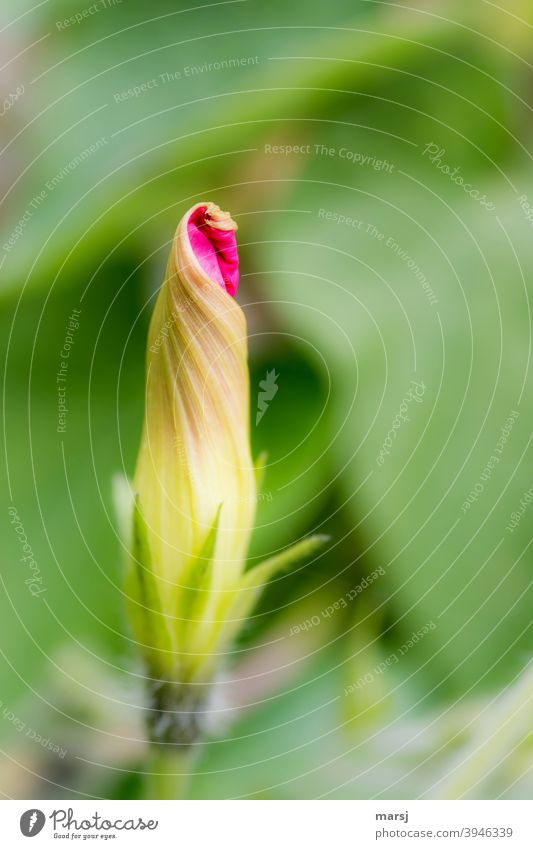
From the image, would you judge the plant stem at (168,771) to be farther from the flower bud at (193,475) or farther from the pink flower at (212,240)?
the pink flower at (212,240)

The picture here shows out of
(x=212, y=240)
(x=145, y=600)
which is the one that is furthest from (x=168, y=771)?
(x=212, y=240)

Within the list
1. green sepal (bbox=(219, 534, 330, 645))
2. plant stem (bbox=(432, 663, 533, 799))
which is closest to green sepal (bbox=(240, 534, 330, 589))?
green sepal (bbox=(219, 534, 330, 645))

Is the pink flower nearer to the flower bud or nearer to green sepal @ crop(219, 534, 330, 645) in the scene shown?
the flower bud

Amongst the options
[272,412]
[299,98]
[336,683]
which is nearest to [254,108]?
[299,98]

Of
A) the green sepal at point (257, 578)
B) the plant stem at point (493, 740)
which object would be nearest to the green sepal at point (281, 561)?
the green sepal at point (257, 578)

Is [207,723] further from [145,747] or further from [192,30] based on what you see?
[192,30]
